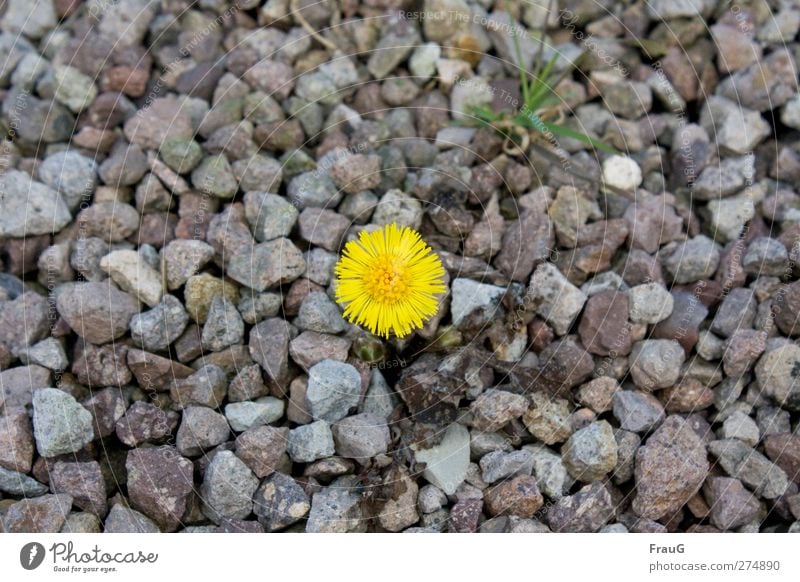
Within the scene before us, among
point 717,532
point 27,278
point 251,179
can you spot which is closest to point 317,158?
point 251,179

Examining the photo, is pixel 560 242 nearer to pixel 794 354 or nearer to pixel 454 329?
pixel 454 329

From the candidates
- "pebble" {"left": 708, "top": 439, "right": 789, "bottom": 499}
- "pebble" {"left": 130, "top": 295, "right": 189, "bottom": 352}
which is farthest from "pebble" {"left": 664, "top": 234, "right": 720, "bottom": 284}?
"pebble" {"left": 130, "top": 295, "right": 189, "bottom": 352}

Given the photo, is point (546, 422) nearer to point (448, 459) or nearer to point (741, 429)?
point (448, 459)

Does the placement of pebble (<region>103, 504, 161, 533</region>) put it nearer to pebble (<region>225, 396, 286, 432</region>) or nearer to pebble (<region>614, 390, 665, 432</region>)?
pebble (<region>225, 396, 286, 432</region>)

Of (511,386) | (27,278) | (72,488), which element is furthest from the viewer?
(27,278)

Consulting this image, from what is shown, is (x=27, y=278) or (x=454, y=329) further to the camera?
(x=27, y=278)
